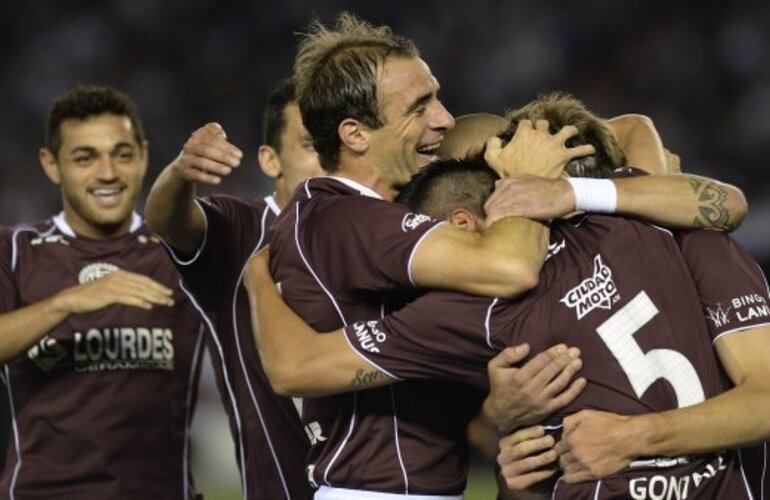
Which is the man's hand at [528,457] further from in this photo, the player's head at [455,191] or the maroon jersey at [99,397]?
the maroon jersey at [99,397]

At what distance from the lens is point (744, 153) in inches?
511

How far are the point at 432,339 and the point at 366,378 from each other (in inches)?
9.1

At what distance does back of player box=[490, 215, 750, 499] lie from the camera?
147 inches

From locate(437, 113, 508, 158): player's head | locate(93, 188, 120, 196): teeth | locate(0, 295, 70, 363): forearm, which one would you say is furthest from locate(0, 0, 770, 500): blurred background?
locate(0, 295, 70, 363): forearm

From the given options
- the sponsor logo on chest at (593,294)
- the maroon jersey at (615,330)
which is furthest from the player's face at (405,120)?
Answer: the sponsor logo on chest at (593,294)

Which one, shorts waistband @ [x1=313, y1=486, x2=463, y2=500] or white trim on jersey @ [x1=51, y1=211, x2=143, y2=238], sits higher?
white trim on jersey @ [x1=51, y1=211, x2=143, y2=238]

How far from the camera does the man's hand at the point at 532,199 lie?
3795mm

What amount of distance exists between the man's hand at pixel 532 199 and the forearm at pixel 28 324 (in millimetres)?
2256

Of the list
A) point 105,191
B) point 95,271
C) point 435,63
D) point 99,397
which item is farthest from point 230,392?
point 435,63

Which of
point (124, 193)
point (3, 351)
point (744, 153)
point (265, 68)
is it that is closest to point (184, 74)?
point (265, 68)

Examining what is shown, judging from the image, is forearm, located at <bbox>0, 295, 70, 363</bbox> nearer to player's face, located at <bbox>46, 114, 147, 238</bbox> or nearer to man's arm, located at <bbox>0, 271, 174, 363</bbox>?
man's arm, located at <bbox>0, 271, 174, 363</bbox>

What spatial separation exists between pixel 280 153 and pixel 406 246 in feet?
7.77

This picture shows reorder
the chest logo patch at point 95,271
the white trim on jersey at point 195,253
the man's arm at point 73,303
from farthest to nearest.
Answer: the chest logo patch at point 95,271
the white trim on jersey at point 195,253
the man's arm at point 73,303

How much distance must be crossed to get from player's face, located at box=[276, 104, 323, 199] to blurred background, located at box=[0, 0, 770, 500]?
749 cm
